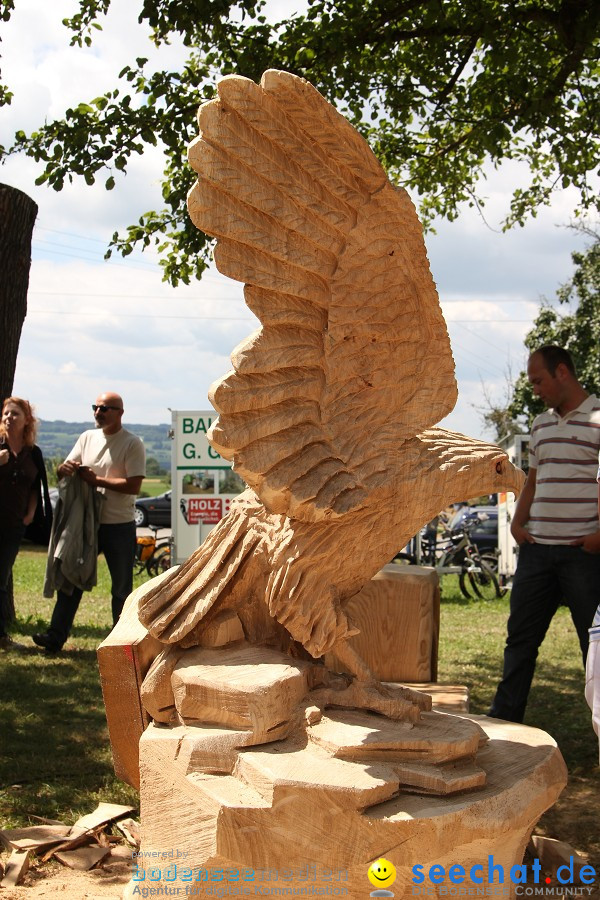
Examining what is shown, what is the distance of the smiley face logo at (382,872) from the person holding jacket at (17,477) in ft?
14.2

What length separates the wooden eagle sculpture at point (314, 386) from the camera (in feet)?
7.50

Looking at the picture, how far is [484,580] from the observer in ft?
34.2

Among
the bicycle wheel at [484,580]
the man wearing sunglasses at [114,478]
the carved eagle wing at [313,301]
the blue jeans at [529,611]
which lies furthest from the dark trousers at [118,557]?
the bicycle wheel at [484,580]

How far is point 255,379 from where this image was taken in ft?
7.81

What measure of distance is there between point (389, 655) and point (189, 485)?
3473 millimetres

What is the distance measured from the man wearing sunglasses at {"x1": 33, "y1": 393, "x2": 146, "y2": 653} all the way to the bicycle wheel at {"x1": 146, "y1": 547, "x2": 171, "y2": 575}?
5341 mm

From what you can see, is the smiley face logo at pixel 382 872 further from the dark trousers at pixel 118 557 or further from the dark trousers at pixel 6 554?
the dark trousers at pixel 6 554

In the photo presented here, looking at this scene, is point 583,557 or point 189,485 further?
point 189,485

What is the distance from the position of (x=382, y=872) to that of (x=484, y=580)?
8546mm

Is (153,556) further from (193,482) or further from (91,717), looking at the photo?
(91,717)

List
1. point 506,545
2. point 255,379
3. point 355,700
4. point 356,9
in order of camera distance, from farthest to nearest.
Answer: point 506,545 → point 356,9 → point 355,700 → point 255,379

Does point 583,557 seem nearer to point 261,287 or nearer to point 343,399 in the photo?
point 343,399

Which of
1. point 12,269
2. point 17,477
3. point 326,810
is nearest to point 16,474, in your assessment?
point 17,477

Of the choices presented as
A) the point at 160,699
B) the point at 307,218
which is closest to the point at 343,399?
the point at 307,218
